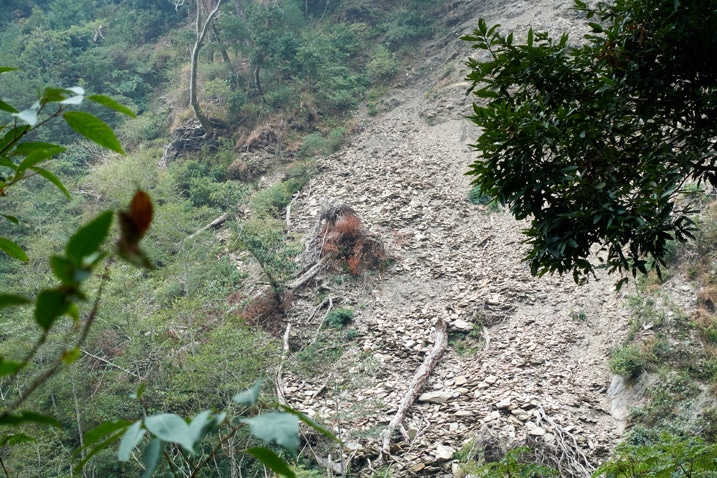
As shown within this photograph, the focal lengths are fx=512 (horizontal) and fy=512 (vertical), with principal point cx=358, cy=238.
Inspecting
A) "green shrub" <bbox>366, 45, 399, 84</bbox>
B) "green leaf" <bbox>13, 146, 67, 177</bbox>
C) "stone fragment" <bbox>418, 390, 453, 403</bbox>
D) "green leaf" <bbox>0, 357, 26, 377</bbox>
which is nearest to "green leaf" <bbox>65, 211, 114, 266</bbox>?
"green leaf" <bbox>0, 357, 26, 377</bbox>

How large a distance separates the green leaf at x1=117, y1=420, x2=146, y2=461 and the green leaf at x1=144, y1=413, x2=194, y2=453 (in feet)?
0.04

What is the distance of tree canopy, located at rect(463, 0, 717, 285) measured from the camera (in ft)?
5.83

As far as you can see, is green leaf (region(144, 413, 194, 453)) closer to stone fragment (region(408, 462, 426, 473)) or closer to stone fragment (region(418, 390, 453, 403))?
stone fragment (region(408, 462, 426, 473))

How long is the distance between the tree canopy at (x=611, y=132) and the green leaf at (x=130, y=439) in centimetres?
169

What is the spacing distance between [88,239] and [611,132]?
2.08 meters

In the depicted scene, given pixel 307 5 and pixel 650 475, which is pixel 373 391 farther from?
pixel 307 5

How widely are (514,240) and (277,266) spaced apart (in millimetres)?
3744

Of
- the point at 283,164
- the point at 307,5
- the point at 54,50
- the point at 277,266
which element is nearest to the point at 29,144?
the point at 277,266

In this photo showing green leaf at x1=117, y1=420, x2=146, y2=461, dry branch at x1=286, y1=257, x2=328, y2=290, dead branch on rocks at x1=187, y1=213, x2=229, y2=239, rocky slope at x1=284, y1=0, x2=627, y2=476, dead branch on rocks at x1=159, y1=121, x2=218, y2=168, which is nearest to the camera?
green leaf at x1=117, y1=420, x2=146, y2=461

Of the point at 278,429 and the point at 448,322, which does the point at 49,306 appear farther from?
the point at 448,322

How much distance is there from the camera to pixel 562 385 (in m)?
5.46

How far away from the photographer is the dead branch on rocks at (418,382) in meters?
4.99

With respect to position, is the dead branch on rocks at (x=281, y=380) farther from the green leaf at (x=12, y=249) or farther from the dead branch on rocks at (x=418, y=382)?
the green leaf at (x=12, y=249)

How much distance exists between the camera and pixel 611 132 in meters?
1.96
